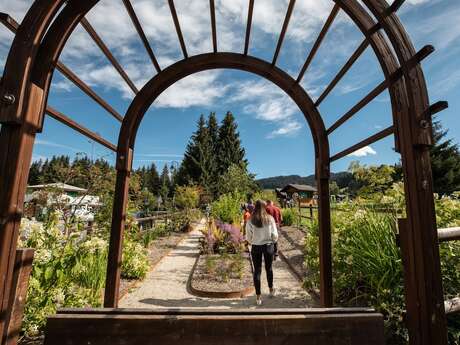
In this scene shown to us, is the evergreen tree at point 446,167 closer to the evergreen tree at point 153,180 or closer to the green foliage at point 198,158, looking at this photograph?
the green foliage at point 198,158

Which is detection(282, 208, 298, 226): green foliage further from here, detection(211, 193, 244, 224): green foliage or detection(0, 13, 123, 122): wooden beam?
detection(0, 13, 123, 122): wooden beam

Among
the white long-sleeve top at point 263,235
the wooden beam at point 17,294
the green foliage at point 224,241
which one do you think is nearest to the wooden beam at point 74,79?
the wooden beam at point 17,294

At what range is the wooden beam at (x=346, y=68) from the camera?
192cm

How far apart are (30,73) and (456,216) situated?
4345mm

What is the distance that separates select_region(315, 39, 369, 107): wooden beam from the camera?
75.6 inches

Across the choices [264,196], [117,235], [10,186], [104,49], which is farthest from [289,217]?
[10,186]

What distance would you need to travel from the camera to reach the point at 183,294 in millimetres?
5168

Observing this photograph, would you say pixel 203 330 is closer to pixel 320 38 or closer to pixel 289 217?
pixel 320 38

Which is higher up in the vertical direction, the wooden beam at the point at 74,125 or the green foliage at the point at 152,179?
the green foliage at the point at 152,179

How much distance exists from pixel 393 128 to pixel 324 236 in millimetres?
1523

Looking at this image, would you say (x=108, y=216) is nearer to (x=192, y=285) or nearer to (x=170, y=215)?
(x=192, y=285)

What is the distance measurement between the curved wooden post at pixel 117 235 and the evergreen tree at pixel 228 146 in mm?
36902

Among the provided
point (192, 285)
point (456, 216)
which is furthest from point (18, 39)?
point (192, 285)

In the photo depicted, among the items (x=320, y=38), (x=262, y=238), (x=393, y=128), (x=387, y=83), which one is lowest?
(x=262, y=238)
